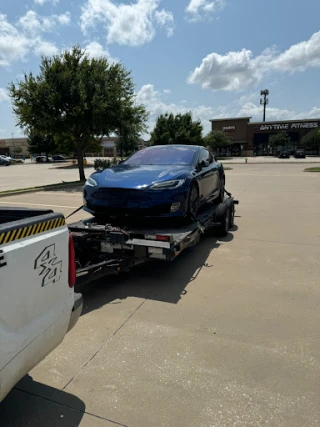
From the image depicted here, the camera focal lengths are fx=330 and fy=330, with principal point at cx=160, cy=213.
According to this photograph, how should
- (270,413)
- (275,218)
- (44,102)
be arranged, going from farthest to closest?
(44,102) < (275,218) < (270,413)

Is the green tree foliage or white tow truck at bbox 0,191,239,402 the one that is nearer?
white tow truck at bbox 0,191,239,402

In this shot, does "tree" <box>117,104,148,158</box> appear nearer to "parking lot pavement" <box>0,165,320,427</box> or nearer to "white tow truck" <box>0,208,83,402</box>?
"parking lot pavement" <box>0,165,320,427</box>

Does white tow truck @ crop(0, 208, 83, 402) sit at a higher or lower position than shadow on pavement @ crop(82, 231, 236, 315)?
higher

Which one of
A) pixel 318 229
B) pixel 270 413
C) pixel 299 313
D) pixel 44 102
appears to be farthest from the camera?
pixel 44 102

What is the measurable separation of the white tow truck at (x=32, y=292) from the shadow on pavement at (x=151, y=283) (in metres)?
1.62

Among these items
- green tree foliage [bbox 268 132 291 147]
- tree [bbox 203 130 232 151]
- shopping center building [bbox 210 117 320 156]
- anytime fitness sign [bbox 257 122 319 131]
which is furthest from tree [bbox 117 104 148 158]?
anytime fitness sign [bbox 257 122 319 131]

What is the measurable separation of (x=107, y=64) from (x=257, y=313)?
18.1 m

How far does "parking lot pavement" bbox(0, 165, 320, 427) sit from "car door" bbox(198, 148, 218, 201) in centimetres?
146

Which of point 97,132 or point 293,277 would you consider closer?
point 293,277

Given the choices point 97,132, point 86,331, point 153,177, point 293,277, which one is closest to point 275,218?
point 293,277

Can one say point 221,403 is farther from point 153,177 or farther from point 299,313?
point 153,177

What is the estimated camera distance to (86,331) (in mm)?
3328

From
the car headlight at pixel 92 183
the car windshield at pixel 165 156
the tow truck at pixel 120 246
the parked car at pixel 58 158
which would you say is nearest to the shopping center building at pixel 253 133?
the parked car at pixel 58 158

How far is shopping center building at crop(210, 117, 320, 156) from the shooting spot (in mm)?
72188
